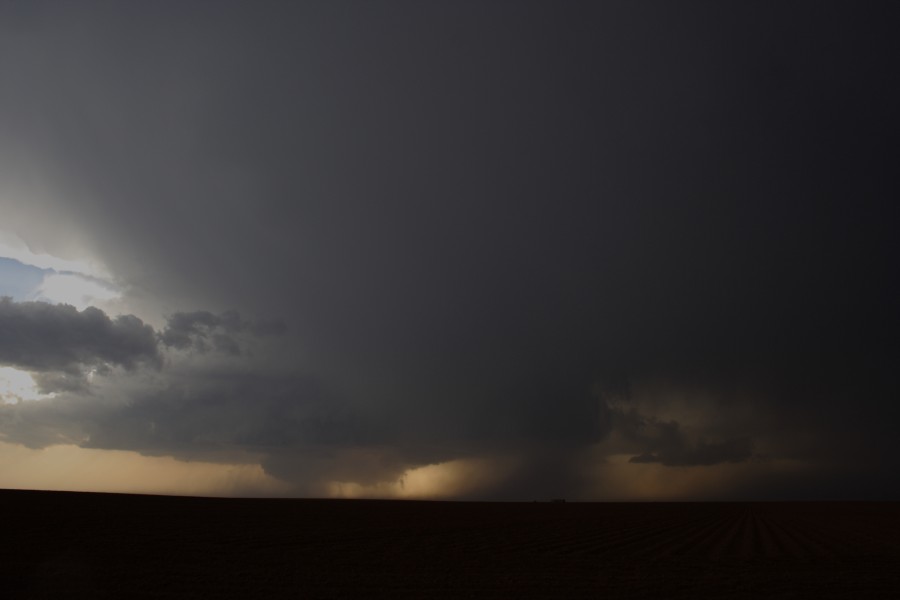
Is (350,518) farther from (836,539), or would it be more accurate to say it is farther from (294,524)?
(836,539)

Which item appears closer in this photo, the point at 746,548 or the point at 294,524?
the point at 746,548

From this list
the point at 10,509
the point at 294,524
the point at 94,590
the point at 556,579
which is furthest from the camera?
the point at 294,524

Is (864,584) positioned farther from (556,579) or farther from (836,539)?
(836,539)

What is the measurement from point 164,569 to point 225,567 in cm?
227

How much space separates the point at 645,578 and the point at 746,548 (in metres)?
15.7

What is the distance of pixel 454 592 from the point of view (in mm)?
20781

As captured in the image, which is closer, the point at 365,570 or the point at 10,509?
the point at 365,570

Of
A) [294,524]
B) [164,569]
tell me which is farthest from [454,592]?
[294,524]

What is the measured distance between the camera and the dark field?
68.9 ft

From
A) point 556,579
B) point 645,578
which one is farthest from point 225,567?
point 645,578

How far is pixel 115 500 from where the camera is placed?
54.7 metres

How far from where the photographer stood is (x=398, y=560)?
90.7ft

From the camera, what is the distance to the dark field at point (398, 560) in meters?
21.0

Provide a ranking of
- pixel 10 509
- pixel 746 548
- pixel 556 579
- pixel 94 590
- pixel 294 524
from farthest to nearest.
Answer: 1. pixel 294 524
2. pixel 10 509
3. pixel 746 548
4. pixel 556 579
5. pixel 94 590
